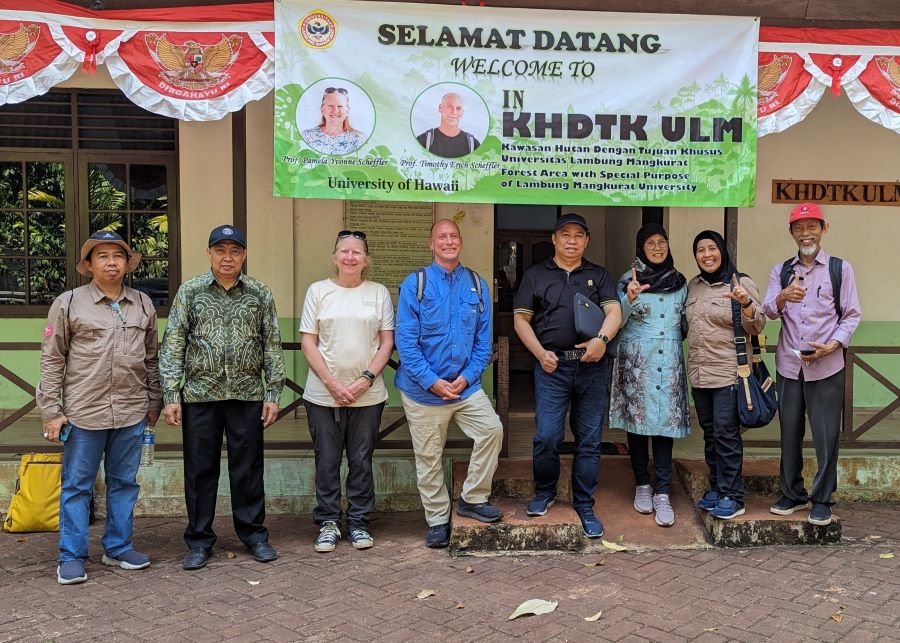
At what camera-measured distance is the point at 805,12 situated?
4996 mm

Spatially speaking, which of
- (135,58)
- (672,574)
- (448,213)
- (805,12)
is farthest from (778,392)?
(135,58)

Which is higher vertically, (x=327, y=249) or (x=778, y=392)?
(x=327, y=249)

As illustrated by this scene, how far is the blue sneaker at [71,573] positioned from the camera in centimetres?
418

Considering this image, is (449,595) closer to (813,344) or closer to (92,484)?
(92,484)

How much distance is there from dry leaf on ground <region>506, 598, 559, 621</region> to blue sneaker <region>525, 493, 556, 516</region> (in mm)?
897

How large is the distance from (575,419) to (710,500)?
1029mm

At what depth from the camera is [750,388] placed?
183 inches

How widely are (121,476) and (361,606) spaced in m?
1.65

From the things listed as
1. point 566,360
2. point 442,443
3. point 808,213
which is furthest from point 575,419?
point 808,213

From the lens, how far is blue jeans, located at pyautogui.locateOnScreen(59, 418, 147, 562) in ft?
14.0

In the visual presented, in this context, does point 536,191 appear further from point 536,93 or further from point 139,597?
point 139,597

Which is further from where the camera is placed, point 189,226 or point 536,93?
point 189,226

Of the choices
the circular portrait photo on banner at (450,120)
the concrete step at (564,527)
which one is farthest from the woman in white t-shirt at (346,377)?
the circular portrait photo on banner at (450,120)

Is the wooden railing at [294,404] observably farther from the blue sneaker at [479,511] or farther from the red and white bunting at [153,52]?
the red and white bunting at [153,52]
